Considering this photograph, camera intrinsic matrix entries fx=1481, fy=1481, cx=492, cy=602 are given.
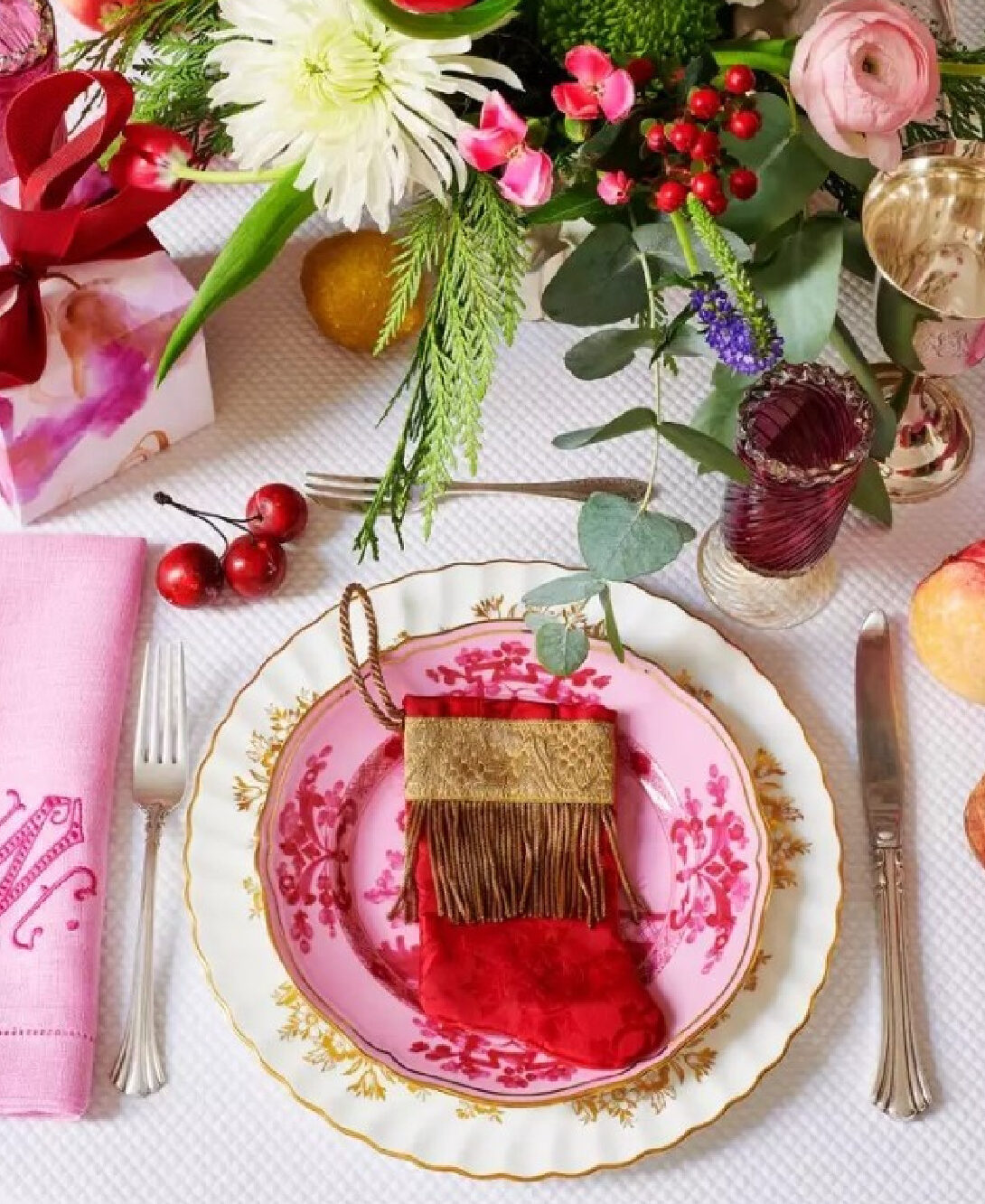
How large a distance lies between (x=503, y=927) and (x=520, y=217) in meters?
0.37

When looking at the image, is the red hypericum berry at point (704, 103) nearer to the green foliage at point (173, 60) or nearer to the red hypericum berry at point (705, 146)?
the red hypericum berry at point (705, 146)

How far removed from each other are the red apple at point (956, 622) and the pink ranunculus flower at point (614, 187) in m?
0.30

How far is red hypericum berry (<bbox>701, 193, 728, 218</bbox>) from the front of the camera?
649 mm

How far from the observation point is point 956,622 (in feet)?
2.73

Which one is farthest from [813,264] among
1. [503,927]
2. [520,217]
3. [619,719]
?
[503,927]

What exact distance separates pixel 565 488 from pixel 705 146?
0.31 metres

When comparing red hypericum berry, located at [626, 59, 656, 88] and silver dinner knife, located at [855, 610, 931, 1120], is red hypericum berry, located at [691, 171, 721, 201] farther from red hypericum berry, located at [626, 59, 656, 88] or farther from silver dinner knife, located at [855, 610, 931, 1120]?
silver dinner knife, located at [855, 610, 931, 1120]

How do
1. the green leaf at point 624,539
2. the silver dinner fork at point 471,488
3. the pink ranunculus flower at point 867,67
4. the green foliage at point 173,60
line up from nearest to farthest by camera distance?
the pink ranunculus flower at point 867,67
the green leaf at point 624,539
the green foliage at point 173,60
the silver dinner fork at point 471,488

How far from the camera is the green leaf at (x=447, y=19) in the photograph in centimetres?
60

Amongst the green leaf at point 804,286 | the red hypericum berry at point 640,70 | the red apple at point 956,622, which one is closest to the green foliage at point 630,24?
the red hypericum berry at point 640,70

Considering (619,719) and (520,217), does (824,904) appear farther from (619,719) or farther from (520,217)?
(520,217)

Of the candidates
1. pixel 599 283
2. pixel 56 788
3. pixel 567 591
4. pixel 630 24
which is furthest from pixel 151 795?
pixel 630 24

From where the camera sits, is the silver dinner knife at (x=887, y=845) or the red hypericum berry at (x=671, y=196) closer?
the red hypericum berry at (x=671, y=196)

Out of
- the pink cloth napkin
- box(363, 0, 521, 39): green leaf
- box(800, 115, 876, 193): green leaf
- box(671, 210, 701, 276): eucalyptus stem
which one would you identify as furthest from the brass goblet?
the pink cloth napkin
